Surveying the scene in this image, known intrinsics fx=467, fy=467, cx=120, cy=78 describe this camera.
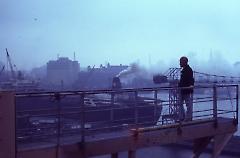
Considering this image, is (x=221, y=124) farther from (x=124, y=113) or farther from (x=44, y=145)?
(x=124, y=113)

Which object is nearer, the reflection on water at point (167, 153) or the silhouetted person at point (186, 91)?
the silhouetted person at point (186, 91)

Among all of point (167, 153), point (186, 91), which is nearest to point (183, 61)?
point (186, 91)

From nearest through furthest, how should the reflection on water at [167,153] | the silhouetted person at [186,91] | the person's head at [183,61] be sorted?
the silhouetted person at [186,91]
the person's head at [183,61]
the reflection on water at [167,153]

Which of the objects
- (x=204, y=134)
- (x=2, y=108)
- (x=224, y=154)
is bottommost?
(x=224, y=154)

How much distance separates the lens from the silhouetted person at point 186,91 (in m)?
11.9

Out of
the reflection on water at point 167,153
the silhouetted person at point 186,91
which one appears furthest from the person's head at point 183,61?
the reflection on water at point 167,153

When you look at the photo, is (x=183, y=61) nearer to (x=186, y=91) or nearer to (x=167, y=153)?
(x=186, y=91)

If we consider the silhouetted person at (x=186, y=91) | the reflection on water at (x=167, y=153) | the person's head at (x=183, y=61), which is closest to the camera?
the silhouetted person at (x=186, y=91)

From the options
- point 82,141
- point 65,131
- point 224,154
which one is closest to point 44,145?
point 82,141

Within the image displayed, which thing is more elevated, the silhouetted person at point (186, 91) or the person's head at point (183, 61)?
the person's head at point (183, 61)

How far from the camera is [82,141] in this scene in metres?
8.88

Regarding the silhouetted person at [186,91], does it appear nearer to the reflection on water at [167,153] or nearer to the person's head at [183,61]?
the person's head at [183,61]

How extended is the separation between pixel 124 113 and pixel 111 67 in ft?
135

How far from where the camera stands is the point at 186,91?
12312 mm
